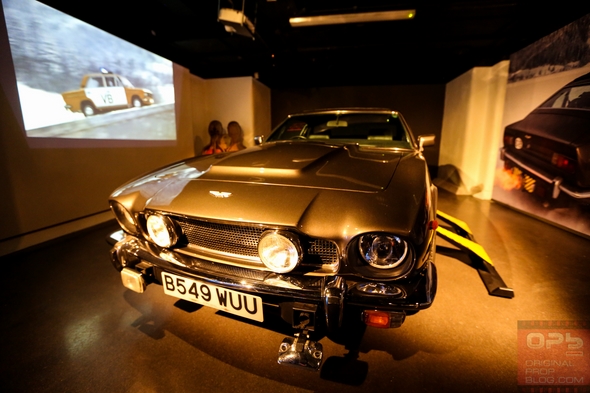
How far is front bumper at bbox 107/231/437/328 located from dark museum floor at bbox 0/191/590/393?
52cm

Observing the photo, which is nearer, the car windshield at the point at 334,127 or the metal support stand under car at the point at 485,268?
the metal support stand under car at the point at 485,268

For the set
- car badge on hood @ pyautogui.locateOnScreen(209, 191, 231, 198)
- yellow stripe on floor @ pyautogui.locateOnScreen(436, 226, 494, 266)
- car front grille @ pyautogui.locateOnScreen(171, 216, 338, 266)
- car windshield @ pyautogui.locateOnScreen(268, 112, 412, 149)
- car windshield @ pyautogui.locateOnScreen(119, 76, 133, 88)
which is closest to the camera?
car front grille @ pyautogui.locateOnScreen(171, 216, 338, 266)

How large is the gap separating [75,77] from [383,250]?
160 inches

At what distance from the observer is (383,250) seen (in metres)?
0.99

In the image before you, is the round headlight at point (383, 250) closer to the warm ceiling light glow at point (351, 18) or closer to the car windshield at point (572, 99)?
the warm ceiling light glow at point (351, 18)

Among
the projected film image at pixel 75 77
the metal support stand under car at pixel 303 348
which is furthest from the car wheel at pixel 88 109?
the metal support stand under car at pixel 303 348

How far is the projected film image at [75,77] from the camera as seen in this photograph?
8.94 feet

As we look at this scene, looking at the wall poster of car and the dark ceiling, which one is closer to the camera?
the wall poster of car

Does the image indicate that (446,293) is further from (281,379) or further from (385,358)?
(281,379)

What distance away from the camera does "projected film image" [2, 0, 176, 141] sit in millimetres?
2723

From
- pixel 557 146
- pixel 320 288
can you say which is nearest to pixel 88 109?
pixel 320 288

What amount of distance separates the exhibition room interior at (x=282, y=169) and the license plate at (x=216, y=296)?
368 mm

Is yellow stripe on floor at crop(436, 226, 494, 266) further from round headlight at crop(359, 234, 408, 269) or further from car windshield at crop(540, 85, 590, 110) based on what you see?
car windshield at crop(540, 85, 590, 110)

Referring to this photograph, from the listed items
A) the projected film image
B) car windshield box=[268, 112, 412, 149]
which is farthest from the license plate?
the projected film image
